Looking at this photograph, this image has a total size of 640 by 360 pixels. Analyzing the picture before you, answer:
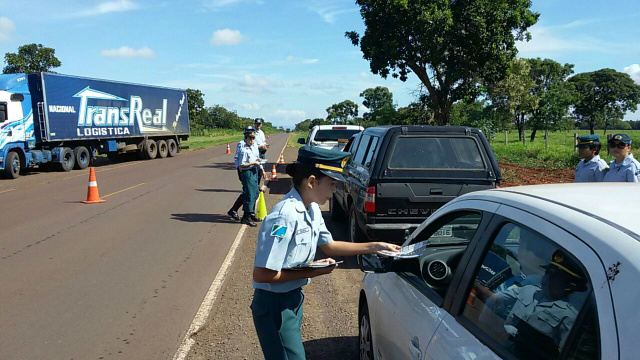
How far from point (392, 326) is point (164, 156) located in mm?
29623

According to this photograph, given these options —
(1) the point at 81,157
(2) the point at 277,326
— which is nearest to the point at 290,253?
(2) the point at 277,326

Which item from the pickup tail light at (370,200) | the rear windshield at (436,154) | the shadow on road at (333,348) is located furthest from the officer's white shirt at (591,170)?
the shadow on road at (333,348)

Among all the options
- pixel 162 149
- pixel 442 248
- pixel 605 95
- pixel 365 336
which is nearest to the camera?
pixel 442 248

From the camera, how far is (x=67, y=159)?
73.1ft

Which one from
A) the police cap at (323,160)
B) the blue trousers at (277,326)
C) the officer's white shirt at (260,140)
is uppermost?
the police cap at (323,160)

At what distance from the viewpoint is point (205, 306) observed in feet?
17.9

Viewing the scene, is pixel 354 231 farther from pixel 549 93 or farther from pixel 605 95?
pixel 605 95

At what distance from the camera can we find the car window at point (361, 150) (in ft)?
25.8

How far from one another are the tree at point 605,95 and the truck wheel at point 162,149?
2237 inches

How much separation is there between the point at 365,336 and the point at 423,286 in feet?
3.45

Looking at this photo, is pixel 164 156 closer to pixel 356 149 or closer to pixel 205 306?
pixel 356 149

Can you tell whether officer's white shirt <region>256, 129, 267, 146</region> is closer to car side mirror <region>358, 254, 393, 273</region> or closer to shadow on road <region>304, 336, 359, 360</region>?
shadow on road <region>304, 336, 359, 360</region>

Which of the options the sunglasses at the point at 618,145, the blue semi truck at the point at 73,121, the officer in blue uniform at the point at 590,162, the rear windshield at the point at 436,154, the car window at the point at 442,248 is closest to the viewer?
the car window at the point at 442,248

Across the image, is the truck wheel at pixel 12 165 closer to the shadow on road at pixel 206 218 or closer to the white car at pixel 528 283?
the shadow on road at pixel 206 218
